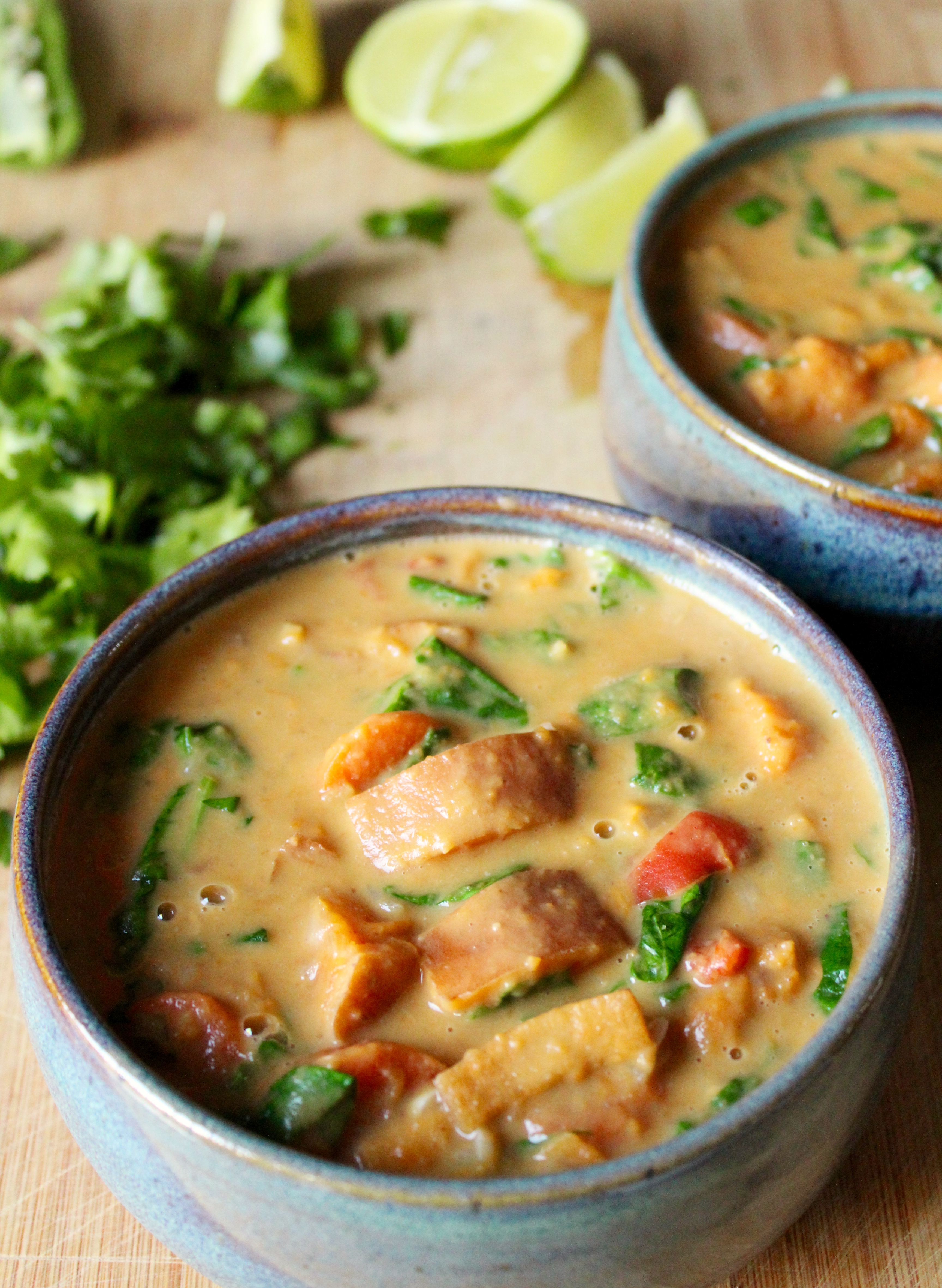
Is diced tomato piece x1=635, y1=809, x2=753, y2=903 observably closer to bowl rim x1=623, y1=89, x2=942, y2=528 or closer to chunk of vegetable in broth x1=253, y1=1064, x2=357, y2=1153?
chunk of vegetable in broth x1=253, y1=1064, x2=357, y2=1153

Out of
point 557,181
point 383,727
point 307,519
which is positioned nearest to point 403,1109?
point 383,727

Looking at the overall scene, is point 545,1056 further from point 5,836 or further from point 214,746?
point 5,836

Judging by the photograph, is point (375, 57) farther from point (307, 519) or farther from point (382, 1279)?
point (382, 1279)

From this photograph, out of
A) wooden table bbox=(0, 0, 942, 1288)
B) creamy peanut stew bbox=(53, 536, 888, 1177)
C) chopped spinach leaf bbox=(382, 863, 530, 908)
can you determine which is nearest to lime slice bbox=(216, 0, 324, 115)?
Answer: wooden table bbox=(0, 0, 942, 1288)

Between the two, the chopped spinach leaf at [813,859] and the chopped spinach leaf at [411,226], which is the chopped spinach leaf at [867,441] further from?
the chopped spinach leaf at [411,226]

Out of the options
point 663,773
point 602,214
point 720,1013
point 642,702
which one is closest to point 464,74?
point 602,214

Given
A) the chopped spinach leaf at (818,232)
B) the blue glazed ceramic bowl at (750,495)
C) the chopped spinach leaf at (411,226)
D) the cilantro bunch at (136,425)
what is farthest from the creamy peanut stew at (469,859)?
the chopped spinach leaf at (411,226)
